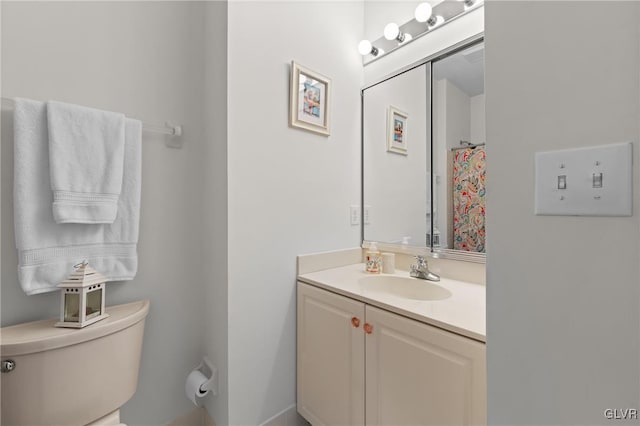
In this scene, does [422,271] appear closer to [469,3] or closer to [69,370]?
[469,3]

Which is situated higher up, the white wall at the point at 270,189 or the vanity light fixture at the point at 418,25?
the vanity light fixture at the point at 418,25

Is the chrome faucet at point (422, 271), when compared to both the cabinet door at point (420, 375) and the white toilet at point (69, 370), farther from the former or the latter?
the white toilet at point (69, 370)

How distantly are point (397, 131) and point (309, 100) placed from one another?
528mm

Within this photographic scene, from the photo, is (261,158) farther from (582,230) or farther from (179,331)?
(582,230)

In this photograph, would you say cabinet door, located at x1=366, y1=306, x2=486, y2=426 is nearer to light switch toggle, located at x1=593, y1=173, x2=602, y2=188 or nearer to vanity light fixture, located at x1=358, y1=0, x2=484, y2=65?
light switch toggle, located at x1=593, y1=173, x2=602, y2=188

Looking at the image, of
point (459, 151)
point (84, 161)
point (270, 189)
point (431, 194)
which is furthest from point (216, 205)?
point (459, 151)

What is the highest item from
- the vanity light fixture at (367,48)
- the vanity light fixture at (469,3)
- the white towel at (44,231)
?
the vanity light fixture at (367,48)

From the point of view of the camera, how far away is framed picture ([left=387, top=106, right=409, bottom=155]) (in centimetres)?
151

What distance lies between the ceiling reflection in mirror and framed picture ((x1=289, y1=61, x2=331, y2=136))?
1.11 ft

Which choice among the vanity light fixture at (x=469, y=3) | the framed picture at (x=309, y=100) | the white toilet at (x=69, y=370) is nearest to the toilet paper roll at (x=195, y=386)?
the white toilet at (x=69, y=370)

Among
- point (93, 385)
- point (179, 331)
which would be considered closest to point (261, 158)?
point (179, 331)

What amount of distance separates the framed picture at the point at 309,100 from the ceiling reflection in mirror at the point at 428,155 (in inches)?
13.3

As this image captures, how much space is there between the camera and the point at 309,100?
4.57 ft

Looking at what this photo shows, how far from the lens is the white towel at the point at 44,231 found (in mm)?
870
